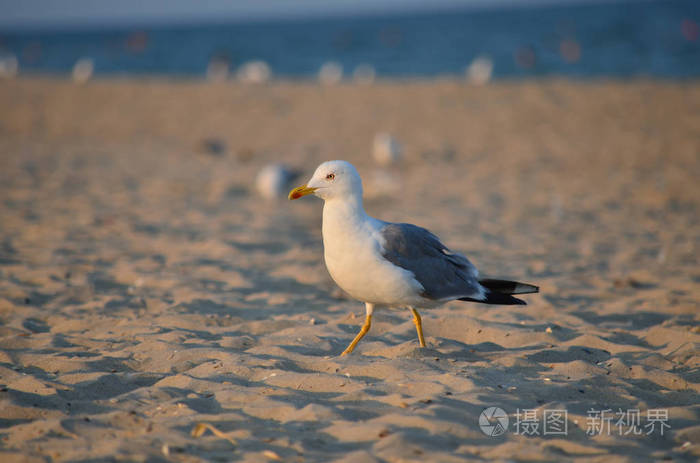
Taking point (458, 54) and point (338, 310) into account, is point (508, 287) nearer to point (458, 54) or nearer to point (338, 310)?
point (338, 310)

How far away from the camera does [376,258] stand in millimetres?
3229

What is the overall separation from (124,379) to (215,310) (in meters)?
1.16

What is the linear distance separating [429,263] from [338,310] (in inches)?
45.4

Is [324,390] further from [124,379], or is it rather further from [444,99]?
[444,99]

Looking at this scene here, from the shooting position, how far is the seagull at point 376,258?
3232 millimetres

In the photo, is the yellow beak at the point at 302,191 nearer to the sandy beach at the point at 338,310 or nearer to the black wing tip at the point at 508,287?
the sandy beach at the point at 338,310

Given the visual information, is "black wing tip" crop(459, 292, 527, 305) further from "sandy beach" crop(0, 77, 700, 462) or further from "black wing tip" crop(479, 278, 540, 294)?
"sandy beach" crop(0, 77, 700, 462)

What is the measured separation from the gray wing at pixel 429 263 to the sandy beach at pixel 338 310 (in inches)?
14.9

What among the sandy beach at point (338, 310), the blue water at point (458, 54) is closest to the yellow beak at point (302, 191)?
the sandy beach at point (338, 310)

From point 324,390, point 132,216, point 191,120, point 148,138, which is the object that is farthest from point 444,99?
point 324,390

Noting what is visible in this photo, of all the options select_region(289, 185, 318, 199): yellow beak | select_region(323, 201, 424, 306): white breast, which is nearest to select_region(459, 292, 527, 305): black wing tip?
select_region(323, 201, 424, 306): white breast

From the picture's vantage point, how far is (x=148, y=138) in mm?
12531

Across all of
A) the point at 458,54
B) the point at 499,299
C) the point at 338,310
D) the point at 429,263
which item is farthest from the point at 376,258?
the point at 458,54

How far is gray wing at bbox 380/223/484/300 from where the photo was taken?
332 centimetres
